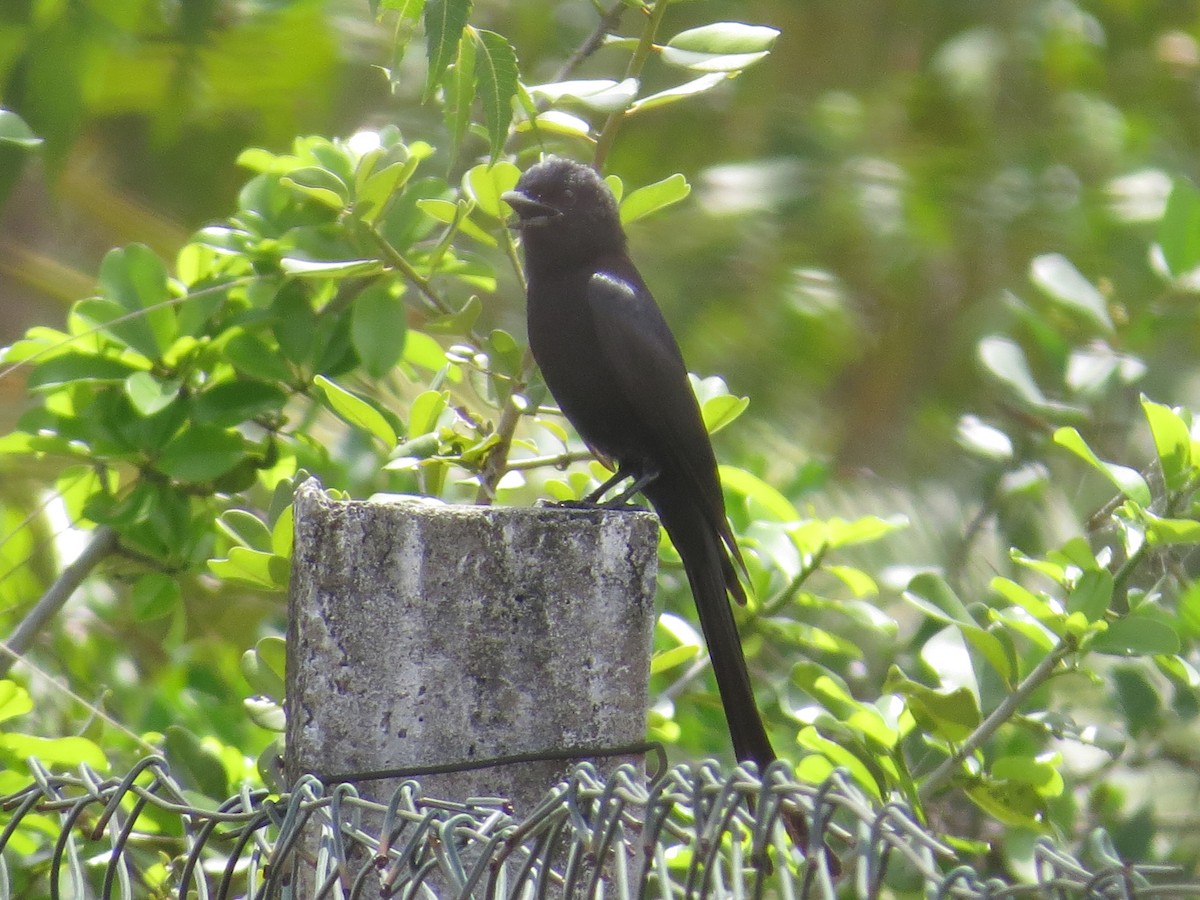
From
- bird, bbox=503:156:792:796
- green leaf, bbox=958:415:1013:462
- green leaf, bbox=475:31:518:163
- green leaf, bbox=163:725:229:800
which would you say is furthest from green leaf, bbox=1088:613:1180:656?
green leaf, bbox=163:725:229:800

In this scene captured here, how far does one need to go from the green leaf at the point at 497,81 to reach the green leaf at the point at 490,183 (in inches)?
12.2

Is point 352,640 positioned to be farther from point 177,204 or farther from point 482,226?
point 177,204

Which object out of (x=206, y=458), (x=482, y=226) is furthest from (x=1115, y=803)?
(x=206, y=458)

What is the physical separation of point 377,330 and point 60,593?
91 cm

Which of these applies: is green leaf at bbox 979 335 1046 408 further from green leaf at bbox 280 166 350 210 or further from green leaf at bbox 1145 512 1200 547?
green leaf at bbox 280 166 350 210

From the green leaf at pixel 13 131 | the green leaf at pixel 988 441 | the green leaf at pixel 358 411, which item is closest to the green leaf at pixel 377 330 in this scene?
the green leaf at pixel 358 411

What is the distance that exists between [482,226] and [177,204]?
3.11 metres

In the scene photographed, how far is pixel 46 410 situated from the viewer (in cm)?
303

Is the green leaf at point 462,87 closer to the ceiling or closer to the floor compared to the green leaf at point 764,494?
closer to the ceiling

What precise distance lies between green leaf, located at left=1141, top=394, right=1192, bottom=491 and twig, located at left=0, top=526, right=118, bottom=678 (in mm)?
2198

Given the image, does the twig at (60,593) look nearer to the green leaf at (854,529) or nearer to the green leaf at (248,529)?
the green leaf at (248,529)

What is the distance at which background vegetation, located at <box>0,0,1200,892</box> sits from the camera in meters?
2.60

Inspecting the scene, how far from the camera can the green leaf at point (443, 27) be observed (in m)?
2.03

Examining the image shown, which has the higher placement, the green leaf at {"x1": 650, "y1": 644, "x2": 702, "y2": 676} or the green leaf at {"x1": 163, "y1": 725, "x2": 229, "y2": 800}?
the green leaf at {"x1": 650, "y1": 644, "x2": 702, "y2": 676}
